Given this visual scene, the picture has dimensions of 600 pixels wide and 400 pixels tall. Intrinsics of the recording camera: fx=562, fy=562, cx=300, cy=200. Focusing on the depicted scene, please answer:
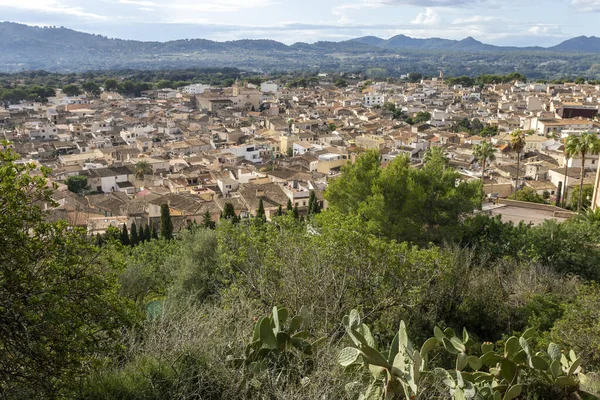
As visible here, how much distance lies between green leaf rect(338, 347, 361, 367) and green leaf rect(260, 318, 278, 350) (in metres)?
1.09

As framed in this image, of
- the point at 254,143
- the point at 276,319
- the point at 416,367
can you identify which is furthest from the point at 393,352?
the point at 254,143

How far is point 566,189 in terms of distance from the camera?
33.7m

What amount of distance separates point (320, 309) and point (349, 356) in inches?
120

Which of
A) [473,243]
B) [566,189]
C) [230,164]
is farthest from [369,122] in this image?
[473,243]

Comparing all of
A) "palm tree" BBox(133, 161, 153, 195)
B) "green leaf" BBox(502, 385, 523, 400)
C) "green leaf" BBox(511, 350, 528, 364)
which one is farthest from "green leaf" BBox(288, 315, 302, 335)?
"palm tree" BBox(133, 161, 153, 195)

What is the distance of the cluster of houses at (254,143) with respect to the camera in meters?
34.0

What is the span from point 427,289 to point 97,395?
6.42 m

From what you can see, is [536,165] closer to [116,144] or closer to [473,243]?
[473,243]

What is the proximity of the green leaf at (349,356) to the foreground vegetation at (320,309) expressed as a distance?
0.02 meters

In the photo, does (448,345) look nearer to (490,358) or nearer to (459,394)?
(490,358)

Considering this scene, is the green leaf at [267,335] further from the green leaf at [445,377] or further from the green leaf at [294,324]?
the green leaf at [445,377]

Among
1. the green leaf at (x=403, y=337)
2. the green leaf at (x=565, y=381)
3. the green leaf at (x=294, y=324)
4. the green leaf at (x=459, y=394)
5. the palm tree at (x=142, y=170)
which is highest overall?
the green leaf at (x=403, y=337)

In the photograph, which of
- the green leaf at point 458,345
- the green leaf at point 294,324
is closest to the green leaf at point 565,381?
the green leaf at point 458,345

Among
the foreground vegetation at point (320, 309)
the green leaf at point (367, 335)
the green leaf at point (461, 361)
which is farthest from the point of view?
the green leaf at point (461, 361)
